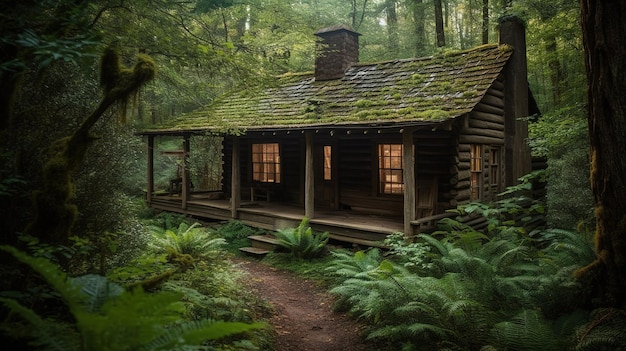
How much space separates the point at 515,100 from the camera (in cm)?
1218

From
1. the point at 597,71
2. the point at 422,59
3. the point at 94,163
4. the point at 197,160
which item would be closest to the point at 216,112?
the point at 197,160

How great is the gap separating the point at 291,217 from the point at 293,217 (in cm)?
7

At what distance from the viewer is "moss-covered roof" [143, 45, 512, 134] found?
1012 cm

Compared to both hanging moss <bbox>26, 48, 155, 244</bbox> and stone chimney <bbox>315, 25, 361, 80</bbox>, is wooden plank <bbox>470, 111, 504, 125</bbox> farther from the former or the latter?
hanging moss <bbox>26, 48, 155, 244</bbox>

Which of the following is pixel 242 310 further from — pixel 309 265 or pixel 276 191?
pixel 276 191

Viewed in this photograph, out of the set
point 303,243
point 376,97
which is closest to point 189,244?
point 303,243

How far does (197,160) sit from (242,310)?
51.0 feet

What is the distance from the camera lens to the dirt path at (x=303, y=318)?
223 inches

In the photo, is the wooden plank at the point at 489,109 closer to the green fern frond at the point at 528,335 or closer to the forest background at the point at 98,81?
the forest background at the point at 98,81

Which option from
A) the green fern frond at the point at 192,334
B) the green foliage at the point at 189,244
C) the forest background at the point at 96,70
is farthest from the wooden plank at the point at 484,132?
the green fern frond at the point at 192,334

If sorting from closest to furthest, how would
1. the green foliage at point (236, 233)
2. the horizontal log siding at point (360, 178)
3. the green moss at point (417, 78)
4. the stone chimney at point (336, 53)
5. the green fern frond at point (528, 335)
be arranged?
the green fern frond at point (528, 335) < the green foliage at point (236, 233) < the green moss at point (417, 78) < the horizontal log siding at point (360, 178) < the stone chimney at point (336, 53)

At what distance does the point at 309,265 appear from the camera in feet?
31.3

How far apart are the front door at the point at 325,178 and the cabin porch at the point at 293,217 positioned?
677mm

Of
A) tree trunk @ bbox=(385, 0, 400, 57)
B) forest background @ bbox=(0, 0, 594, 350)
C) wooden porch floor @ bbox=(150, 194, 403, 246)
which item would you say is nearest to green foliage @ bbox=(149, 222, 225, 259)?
forest background @ bbox=(0, 0, 594, 350)
